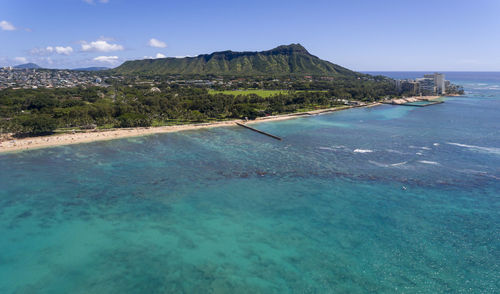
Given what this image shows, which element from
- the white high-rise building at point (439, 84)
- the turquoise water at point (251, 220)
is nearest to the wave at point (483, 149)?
the turquoise water at point (251, 220)

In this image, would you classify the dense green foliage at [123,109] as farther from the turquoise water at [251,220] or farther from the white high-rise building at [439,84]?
the white high-rise building at [439,84]

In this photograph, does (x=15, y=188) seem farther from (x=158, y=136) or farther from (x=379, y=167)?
(x=379, y=167)

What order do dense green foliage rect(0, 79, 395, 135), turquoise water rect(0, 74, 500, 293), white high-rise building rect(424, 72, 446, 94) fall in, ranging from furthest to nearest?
white high-rise building rect(424, 72, 446, 94) < dense green foliage rect(0, 79, 395, 135) < turquoise water rect(0, 74, 500, 293)

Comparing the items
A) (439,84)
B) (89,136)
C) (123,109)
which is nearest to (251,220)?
(89,136)

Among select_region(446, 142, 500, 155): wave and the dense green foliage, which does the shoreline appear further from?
select_region(446, 142, 500, 155): wave

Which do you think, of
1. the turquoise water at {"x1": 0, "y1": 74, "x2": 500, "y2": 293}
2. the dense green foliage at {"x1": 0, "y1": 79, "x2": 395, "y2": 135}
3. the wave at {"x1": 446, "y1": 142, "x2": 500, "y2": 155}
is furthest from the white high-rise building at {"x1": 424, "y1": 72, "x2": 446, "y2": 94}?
the turquoise water at {"x1": 0, "y1": 74, "x2": 500, "y2": 293}

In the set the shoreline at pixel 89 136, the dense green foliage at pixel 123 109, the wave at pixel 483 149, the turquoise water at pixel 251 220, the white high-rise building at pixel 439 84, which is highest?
the white high-rise building at pixel 439 84

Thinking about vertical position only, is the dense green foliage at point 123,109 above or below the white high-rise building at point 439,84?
below

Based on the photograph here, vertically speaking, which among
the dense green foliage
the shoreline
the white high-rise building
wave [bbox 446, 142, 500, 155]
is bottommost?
wave [bbox 446, 142, 500, 155]

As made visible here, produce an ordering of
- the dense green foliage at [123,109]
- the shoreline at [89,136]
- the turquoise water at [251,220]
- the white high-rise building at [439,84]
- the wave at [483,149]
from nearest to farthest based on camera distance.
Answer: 1. the turquoise water at [251,220]
2. the wave at [483,149]
3. the shoreline at [89,136]
4. the dense green foliage at [123,109]
5. the white high-rise building at [439,84]
